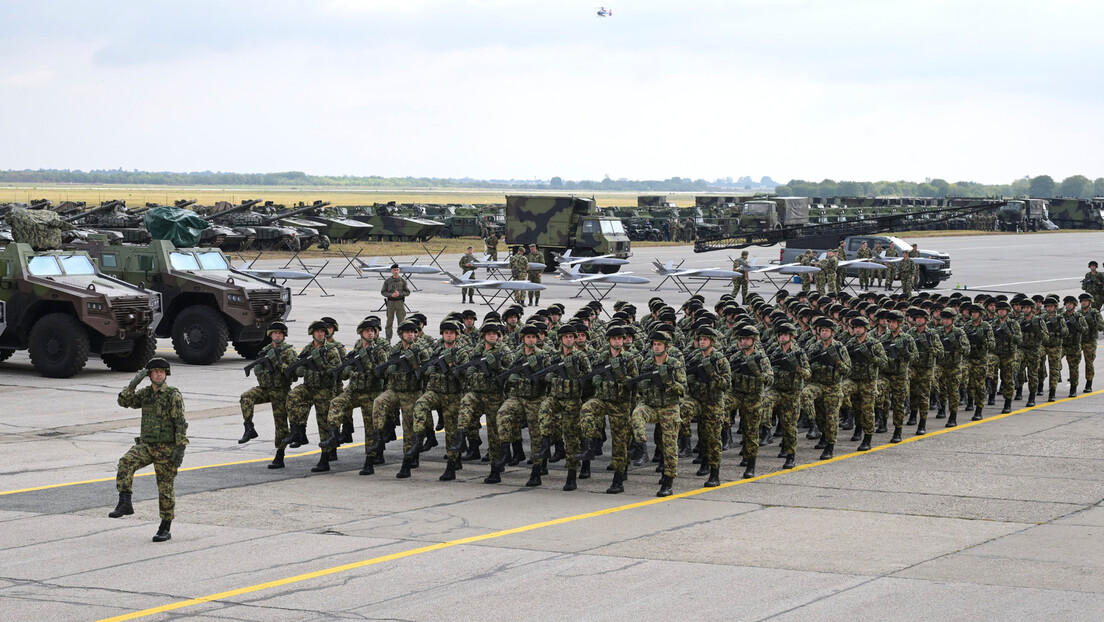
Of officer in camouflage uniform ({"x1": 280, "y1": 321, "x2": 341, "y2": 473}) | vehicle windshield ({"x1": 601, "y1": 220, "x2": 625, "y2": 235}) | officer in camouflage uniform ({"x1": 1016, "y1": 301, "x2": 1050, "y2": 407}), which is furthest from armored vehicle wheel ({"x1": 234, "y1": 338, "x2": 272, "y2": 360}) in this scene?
vehicle windshield ({"x1": 601, "y1": 220, "x2": 625, "y2": 235})

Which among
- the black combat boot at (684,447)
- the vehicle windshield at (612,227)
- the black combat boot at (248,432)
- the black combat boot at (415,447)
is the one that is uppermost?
the vehicle windshield at (612,227)

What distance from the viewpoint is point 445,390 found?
45.6 ft

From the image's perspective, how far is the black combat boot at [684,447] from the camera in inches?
597

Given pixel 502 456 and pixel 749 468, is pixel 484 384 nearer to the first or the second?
pixel 502 456

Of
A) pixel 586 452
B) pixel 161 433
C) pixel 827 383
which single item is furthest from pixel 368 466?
pixel 827 383

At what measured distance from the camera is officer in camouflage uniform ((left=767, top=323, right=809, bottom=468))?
1440 centimetres

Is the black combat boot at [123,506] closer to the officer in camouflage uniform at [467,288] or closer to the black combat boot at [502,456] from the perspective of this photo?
the black combat boot at [502,456]

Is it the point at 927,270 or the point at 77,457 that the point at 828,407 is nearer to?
the point at 77,457

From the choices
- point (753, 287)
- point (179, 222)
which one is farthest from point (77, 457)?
point (753, 287)

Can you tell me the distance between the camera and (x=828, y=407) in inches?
586

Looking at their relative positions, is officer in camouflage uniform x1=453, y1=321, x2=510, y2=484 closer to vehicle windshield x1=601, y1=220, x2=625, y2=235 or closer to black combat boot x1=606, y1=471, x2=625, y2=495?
black combat boot x1=606, y1=471, x2=625, y2=495

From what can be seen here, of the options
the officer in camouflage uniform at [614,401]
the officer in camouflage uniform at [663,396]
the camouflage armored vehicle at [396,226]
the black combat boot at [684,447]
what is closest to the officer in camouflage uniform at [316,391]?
the officer in camouflage uniform at [614,401]

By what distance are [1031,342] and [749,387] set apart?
7303 mm

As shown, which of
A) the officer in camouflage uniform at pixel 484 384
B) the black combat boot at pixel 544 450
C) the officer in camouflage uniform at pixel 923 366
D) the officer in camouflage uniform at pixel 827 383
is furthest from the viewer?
the officer in camouflage uniform at pixel 923 366
